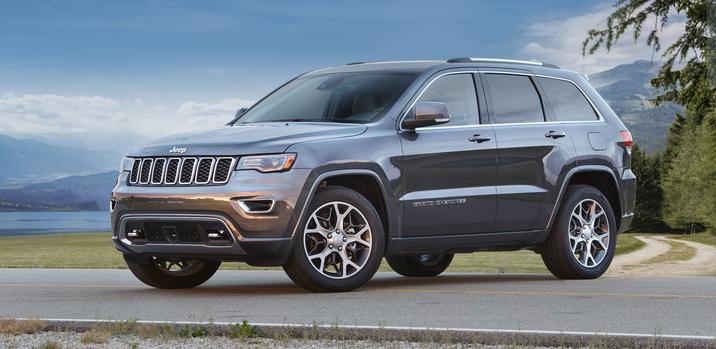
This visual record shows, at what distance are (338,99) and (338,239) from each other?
1.64m

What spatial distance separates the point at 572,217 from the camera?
39.7 feet

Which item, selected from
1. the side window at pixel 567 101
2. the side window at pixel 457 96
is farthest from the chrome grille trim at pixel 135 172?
the side window at pixel 567 101

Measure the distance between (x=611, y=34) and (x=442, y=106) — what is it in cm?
2110

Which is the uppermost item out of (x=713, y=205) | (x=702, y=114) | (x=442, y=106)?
(x=442, y=106)

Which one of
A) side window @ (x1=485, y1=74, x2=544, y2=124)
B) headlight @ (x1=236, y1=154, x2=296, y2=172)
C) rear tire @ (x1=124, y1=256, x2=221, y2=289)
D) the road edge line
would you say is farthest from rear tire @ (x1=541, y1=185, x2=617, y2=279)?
the road edge line

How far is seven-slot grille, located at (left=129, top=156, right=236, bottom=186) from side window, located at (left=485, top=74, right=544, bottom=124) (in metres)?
3.01

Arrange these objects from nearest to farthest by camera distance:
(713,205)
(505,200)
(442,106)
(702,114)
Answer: (442,106)
(505,200)
(702,114)
(713,205)

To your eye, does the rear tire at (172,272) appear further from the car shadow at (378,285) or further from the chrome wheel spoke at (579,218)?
the chrome wheel spoke at (579,218)

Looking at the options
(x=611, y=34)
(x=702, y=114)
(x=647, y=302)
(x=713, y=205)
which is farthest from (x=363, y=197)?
(x=713, y=205)

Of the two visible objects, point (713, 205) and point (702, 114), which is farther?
point (713, 205)

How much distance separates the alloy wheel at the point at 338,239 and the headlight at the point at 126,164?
67.1 inches

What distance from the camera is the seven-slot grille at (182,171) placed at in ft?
31.3

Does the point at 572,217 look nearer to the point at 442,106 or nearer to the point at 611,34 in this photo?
the point at 442,106

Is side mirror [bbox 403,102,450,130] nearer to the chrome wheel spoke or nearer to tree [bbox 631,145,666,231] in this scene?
the chrome wheel spoke
